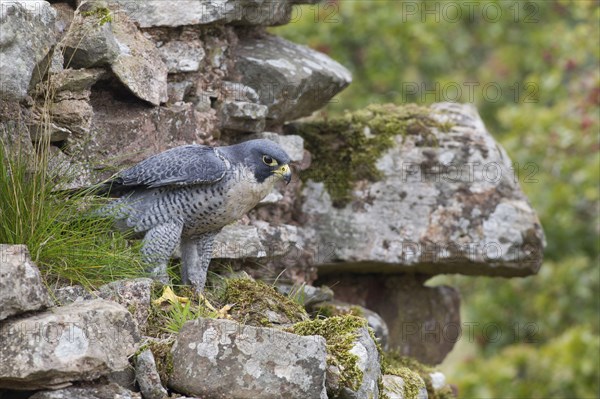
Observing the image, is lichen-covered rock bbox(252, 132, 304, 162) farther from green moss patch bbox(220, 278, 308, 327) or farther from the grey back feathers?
green moss patch bbox(220, 278, 308, 327)

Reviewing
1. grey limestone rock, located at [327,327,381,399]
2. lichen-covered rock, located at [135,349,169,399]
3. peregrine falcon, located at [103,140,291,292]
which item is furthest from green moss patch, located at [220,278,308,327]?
lichen-covered rock, located at [135,349,169,399]

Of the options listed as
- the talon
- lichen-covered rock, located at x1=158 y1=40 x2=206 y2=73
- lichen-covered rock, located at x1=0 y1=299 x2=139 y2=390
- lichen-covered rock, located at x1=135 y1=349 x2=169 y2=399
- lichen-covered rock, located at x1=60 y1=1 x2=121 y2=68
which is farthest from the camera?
lichen-covered rock, located at x1=158 y1=40 x2=206 y2=73

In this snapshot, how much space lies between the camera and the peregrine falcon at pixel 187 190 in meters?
6.50

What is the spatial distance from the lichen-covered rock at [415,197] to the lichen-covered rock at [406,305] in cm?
68

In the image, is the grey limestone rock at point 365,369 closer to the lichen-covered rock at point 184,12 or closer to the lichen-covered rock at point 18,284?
the lichen-covered rock at point 18,284

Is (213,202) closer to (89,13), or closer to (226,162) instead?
(226,162)

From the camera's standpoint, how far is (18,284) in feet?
16.1

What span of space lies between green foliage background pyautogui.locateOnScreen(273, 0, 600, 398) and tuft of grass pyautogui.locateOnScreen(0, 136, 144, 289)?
7.87m

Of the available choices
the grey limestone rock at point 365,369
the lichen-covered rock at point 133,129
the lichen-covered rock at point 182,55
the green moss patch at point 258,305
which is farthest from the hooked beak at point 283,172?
the lichen-covered rock at point 182,55

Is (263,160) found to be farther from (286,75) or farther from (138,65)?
(286,75)

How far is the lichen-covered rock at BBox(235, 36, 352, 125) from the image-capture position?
8164 millimetres

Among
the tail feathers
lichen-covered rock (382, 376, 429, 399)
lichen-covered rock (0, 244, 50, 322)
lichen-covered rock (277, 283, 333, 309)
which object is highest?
lichen-covered rock (0, 244, 50, 322)

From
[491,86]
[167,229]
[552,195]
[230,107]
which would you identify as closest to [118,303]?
[167,229]

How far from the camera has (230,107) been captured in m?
7.82
